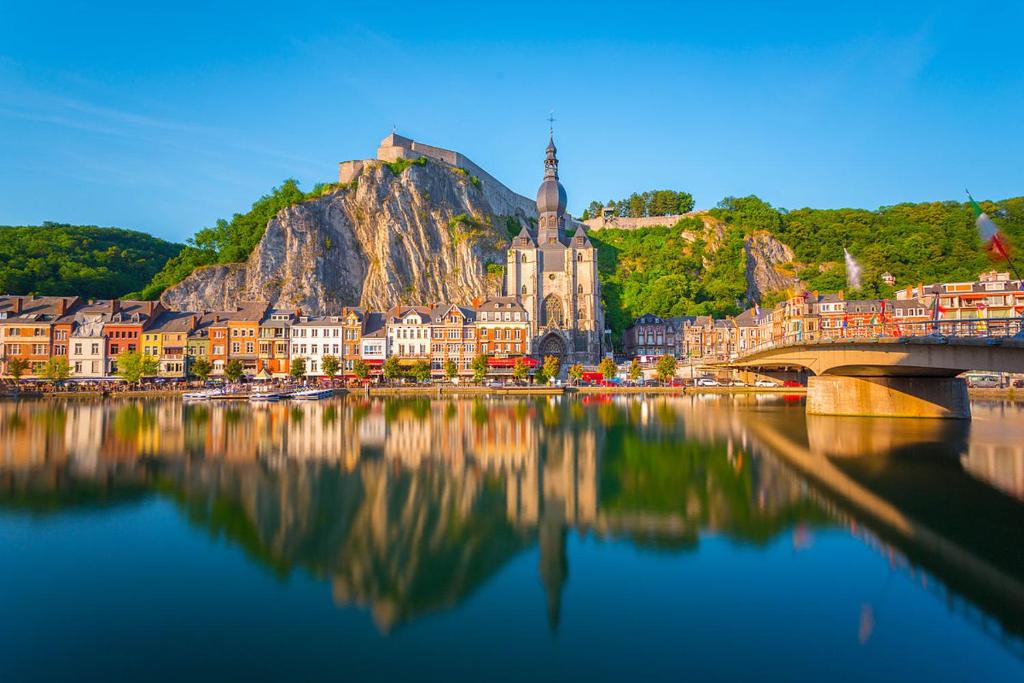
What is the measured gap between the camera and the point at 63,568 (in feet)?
46.1

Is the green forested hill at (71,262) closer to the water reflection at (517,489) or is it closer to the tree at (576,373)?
the water reflection at (517,489)

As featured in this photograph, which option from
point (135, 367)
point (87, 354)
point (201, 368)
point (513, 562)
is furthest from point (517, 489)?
Answer: point (87, 354)

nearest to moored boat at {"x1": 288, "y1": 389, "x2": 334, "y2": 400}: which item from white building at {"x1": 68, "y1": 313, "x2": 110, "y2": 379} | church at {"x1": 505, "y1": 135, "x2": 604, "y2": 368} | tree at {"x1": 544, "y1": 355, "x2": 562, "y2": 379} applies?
tree at {"x1": 544, "y1": 355, "x2": 562, "y2": 379}

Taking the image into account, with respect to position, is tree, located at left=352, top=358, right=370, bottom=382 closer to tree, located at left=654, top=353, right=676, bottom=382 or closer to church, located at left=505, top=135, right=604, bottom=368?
church, located at left=505, top=135, right=604, bottom=368

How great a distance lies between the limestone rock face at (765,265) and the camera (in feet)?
368

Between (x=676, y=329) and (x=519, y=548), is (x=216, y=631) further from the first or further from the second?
(x=676, y=329)

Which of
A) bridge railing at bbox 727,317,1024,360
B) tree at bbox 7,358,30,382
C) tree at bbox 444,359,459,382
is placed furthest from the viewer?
tree at bbox 444,359,459,382

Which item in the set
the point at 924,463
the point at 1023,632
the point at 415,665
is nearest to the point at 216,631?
the point at 415,665

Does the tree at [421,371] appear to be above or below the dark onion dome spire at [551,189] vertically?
below

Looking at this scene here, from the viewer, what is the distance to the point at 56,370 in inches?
2685

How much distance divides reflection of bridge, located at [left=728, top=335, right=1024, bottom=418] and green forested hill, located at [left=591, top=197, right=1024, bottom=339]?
6053 cm

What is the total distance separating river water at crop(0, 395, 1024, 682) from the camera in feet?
33.9

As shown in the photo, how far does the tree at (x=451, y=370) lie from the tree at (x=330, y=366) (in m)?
11.9

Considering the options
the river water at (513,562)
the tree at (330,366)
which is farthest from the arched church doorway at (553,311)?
the river water at (513,562)
